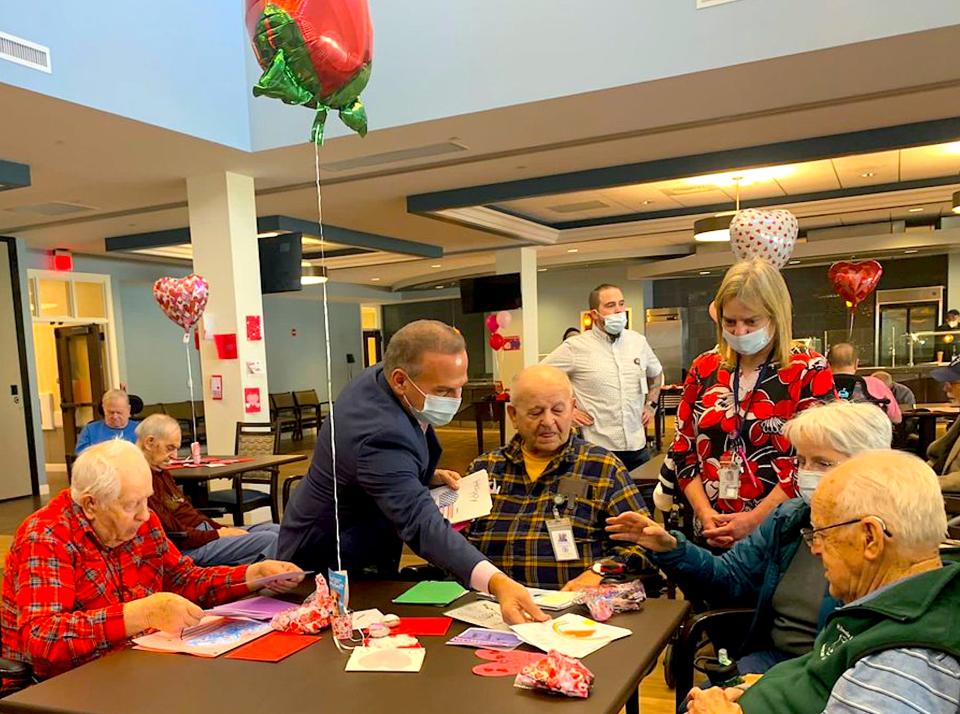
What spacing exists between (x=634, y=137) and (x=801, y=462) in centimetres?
421

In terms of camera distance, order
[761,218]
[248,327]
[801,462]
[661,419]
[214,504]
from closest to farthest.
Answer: [801,462], [761,218], [214,504], [248,327], [661,419]

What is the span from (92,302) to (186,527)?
859cm

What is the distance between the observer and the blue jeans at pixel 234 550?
3291mm

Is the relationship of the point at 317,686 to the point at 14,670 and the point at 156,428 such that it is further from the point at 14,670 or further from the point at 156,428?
the point at 156,428

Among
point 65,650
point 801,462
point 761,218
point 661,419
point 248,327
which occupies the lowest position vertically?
point 661,419

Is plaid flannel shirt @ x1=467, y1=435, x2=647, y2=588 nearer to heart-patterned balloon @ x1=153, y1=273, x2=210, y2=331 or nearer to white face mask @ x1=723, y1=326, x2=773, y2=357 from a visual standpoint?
white face mask @ x1=723, y1=326, x2=773, y2=357

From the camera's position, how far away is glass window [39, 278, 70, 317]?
10.2 metres

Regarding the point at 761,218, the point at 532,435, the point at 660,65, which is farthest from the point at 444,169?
the point at 532,435

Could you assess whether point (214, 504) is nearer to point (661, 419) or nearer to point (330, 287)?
point (661, 419)

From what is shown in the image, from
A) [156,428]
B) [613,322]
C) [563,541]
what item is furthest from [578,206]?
[563,541]

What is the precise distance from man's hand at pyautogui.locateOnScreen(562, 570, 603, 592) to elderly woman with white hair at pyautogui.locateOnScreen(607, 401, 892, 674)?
124mm

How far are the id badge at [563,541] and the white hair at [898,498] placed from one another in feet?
3.13

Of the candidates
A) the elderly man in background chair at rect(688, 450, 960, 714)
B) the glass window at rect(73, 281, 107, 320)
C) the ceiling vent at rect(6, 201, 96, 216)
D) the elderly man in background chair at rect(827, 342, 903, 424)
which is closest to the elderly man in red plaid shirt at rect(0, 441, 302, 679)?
the elderly man in background chair at rect(688, 450, 960, 714)

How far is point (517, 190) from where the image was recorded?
7117mm
